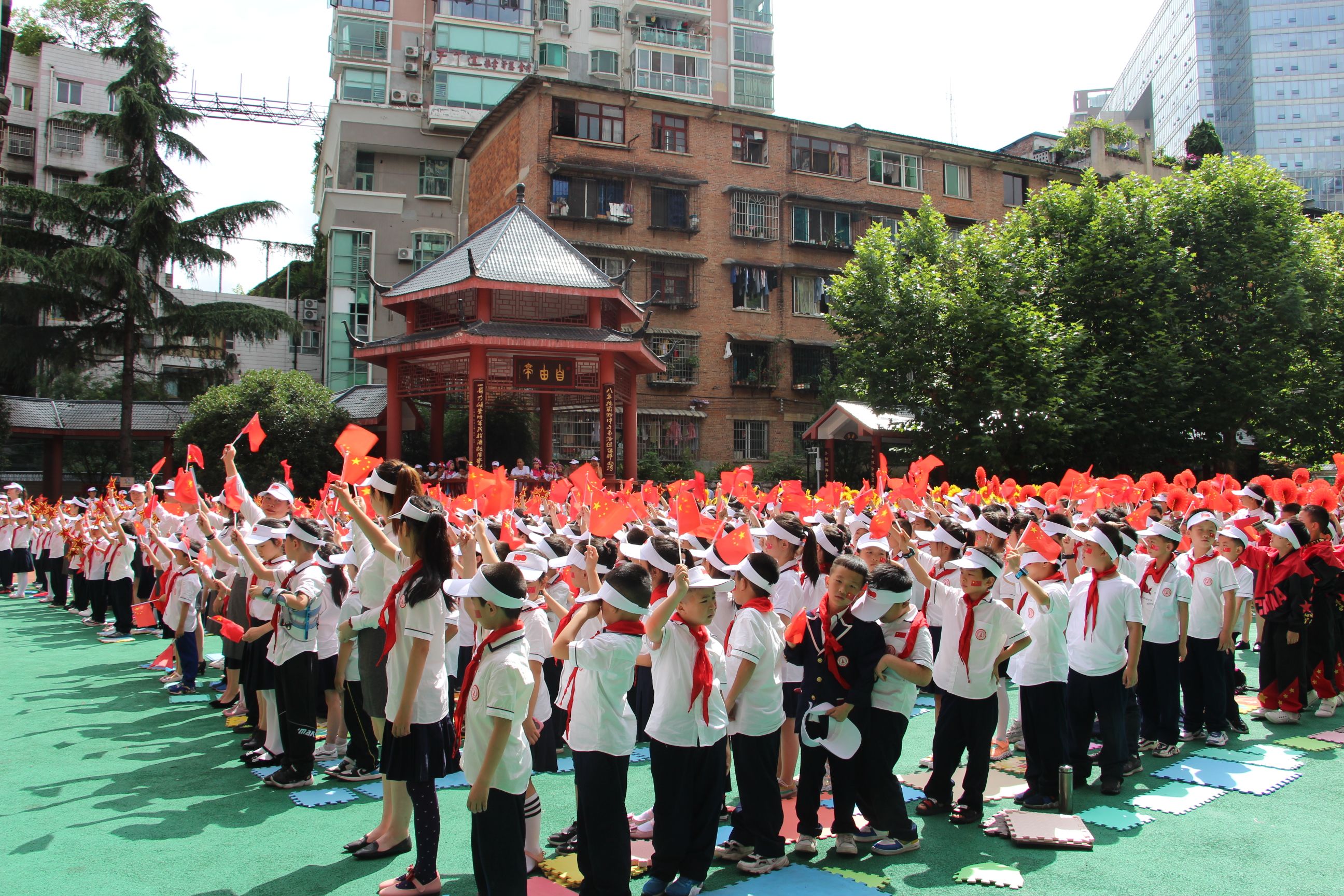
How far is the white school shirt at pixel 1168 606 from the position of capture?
6.30m

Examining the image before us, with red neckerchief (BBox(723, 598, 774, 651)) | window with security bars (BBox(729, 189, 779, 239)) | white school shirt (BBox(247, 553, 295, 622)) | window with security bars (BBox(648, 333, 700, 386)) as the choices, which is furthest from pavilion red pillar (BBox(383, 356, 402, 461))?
red neckerchief (BBox(723, 598, 774, 651))

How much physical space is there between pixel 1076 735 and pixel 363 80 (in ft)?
132

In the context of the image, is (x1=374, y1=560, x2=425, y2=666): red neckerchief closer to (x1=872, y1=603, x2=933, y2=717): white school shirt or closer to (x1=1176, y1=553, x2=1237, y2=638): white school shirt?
(x1=872, y1=603, x2=933, y2=717): white school shirt

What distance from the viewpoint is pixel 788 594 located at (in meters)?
5.64

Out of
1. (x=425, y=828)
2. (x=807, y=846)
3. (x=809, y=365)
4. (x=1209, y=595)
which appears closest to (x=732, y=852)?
(x=807, y=846)

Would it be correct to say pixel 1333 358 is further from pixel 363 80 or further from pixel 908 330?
pixel 363 80

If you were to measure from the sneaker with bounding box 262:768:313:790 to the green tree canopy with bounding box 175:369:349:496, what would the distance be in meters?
17.5

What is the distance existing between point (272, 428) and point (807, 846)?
68.7 ft

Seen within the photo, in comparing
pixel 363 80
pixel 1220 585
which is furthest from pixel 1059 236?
pixel 363 80

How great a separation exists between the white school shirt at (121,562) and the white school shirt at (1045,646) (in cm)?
1169

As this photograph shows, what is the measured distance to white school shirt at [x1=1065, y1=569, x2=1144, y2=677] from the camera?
5.55 meters

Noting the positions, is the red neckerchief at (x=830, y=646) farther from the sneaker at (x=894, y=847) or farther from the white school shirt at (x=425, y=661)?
the white school shirt at (x=425, y=661)

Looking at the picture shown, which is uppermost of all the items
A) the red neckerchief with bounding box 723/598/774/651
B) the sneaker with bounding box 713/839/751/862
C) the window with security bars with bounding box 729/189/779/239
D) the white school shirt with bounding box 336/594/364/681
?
the window with security bars with bounding box 729/189/779/239

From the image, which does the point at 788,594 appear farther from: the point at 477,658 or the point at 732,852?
the point at 477,658
